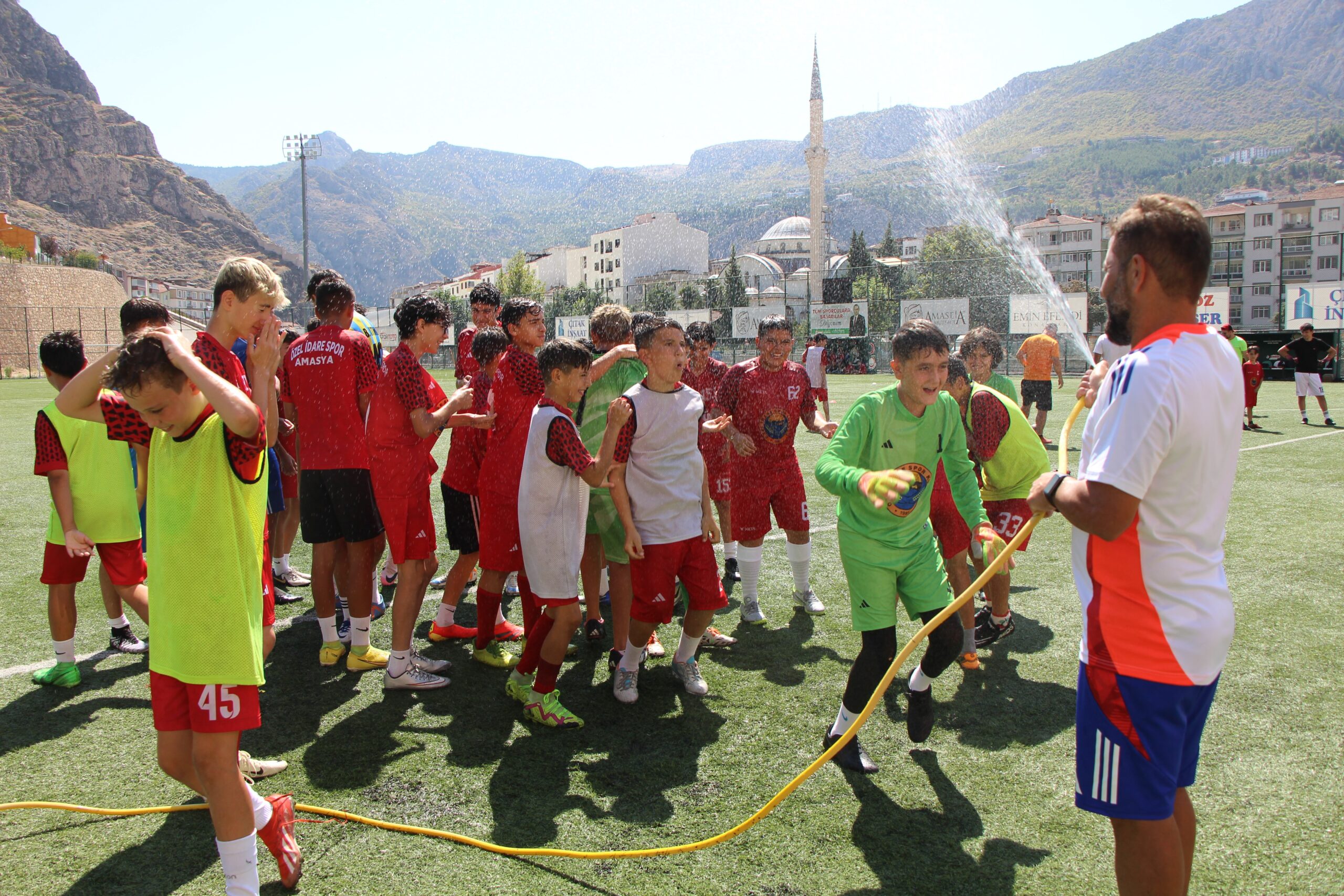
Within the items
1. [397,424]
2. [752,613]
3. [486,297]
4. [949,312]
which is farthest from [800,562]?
[949,312]

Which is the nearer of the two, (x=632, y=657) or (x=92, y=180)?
(x=632, y=657)

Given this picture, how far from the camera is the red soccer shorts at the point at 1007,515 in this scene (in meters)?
5.27

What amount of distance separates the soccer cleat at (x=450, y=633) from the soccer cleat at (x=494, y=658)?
474 mm

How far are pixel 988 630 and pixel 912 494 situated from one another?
6.67ft

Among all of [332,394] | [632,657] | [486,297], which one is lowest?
[632,657]

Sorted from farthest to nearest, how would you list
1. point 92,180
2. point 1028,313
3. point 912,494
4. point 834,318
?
point 92,180
point 834,318
point 1028,313
point 912,494

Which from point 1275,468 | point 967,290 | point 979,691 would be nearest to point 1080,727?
point 979,691

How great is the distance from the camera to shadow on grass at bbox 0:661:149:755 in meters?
4.09

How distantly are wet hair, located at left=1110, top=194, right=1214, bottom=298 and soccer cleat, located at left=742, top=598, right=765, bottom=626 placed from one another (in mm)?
4106

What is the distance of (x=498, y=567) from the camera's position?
15.9 ft

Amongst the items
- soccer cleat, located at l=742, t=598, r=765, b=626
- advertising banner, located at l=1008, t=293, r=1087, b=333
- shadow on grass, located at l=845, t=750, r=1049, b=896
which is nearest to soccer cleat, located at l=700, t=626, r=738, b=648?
soccer cleat, located at l=742, t=598, r=765, b=626

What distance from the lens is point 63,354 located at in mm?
4281

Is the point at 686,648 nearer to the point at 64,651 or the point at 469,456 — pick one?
the point at 469,456

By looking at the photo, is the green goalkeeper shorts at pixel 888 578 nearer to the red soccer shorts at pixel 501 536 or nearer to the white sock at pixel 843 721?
the white sock at pixel 843 721
